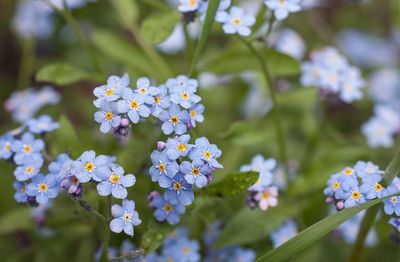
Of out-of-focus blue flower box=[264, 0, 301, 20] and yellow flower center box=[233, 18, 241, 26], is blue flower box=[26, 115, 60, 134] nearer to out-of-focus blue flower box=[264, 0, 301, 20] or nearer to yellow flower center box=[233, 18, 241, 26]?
yellow flower center box=[233, 18, 241, 26]

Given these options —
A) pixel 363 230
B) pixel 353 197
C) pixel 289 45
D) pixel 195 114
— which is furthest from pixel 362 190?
pixel 289 45

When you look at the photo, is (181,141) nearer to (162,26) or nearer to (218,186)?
(218,186)

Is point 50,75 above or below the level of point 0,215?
above

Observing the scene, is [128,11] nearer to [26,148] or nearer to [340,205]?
[26,148]

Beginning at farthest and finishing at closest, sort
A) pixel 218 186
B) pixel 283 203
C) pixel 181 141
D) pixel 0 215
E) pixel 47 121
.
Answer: pixel 0 215 → pixel 283 203 → pixel 47 121 → pixel 218 186 → pixel 181 141

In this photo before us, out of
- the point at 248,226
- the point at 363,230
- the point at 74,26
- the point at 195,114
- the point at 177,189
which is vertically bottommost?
the point at 363,230

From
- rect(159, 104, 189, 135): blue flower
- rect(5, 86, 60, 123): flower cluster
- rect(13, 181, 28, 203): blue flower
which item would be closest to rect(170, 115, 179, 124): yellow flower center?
rect(159, 104, 189, 135): blue flower

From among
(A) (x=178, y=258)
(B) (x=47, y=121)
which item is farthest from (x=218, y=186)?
(B) (x=47, y=121)
